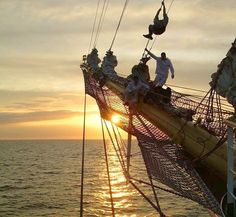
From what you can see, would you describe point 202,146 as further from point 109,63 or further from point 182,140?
point 109,63

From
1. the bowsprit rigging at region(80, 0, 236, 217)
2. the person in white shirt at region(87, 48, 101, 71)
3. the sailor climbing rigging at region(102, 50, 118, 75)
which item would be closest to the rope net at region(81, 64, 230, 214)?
the bowsprit rigging at region(80, 0, 236, 217)

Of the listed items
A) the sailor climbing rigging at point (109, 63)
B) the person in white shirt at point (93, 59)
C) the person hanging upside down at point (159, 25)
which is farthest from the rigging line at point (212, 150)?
the person in white shirt at point (93, 59)

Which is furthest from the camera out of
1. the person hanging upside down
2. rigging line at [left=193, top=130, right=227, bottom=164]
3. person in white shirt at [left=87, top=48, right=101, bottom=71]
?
person in white shirt at [left=87, top=48, right=101, bottom=71]

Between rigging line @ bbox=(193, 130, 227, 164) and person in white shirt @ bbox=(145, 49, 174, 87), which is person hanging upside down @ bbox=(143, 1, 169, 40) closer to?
person in white shirt @ bbox=(145, 49, 174, 87)

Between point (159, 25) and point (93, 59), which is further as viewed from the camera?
point (93, 59)

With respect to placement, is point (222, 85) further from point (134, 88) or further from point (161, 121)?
point (134, 88)

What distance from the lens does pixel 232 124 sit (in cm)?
442

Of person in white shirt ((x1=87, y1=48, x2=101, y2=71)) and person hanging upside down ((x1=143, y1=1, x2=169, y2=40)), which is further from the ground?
person hanging upside down ((x1=143, y1=1, x2=169, y2=40))

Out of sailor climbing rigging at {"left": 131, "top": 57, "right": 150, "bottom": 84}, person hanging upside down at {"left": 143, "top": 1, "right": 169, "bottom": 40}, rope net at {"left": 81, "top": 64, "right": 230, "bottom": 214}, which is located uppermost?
person hanging upside down at {"left": 143, "top": 1, "right": 169, "bottom": 40}

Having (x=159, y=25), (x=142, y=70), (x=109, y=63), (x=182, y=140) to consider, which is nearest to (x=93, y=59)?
(x=109, y=63)

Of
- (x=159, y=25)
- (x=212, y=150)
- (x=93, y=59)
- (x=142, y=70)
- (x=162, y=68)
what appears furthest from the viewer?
(x=93, y=59)

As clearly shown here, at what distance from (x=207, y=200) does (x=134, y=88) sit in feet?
9.13

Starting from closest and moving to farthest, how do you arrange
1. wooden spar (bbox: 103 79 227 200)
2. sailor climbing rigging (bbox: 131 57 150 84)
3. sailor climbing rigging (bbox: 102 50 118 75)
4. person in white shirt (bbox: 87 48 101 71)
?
wooden spar (bbox: 103 79 227 200)
sailor climbing rigging (bbox: 131 57 150 84)
sailor climbing rigging (bbox: 102 50 118 75)
person in white shirt (bbox: 87 48 101 71)

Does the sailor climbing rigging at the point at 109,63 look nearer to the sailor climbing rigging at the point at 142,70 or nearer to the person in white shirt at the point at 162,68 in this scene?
the person in white shirt at the point at 162,68
